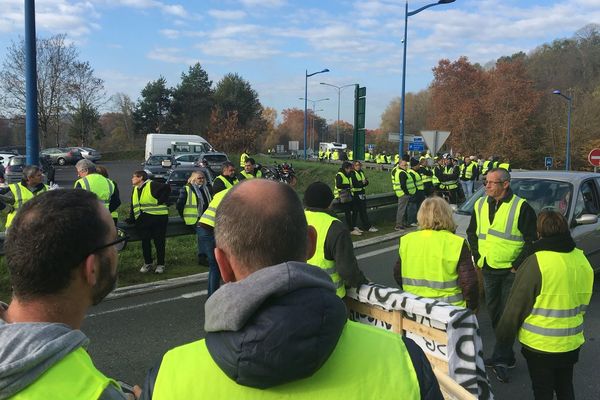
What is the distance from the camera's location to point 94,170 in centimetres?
792

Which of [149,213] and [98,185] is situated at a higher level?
[98,185]

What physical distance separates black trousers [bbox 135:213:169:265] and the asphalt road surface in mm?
1054

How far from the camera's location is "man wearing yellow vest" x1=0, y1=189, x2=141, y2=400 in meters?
1.23

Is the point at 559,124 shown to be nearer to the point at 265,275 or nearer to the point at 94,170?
the point at 94,170

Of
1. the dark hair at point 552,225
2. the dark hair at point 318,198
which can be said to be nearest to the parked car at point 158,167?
the dark hair at point 318,198

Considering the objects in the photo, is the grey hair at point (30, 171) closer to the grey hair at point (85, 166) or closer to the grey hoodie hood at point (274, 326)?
the grey hair at point (85, 166)

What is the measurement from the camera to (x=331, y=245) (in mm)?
3996

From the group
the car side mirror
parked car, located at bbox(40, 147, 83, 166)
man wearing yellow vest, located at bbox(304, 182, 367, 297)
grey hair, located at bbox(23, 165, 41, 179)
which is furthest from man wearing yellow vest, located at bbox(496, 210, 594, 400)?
parked car, located at bbox(40, 147, 83, 166)

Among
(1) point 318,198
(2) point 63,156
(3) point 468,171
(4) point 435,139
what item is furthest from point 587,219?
(2) point 63,156

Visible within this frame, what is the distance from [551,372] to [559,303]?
20.2 inches

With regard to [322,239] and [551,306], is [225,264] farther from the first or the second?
[551,306]

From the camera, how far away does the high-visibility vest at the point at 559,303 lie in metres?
3.41

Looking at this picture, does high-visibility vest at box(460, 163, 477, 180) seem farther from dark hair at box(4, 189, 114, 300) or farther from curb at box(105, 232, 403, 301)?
dark hair at box(4, 189, 114, 300)

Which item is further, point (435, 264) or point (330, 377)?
point (435, 264)
